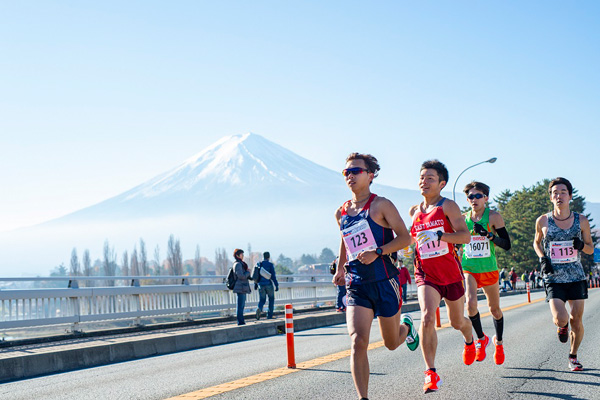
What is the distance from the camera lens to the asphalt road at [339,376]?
7277 millimetres

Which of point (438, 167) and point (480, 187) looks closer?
point (438, 167)

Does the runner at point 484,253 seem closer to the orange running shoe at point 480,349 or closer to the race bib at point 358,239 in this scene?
the orange running shoe at point 480,349

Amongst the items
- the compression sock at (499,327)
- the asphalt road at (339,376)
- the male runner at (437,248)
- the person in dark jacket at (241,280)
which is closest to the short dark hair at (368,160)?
the male runner at (437,248)

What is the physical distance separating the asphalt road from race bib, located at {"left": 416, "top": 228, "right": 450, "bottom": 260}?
1.27 meters

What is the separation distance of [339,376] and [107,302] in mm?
9931

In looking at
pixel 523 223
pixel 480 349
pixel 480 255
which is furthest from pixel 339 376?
pixel 523 223

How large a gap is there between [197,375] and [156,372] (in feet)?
→ 3.13

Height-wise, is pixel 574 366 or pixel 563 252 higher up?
pixel 563 252

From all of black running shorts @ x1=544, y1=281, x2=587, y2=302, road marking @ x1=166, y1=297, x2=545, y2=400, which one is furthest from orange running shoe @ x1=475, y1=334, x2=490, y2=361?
road marking @ x1=166, y1=297, x2=545, y2=400

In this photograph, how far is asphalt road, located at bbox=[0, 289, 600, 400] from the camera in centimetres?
728

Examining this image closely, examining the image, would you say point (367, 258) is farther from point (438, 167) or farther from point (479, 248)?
point (479, 248)

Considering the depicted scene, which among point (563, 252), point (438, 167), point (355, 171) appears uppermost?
point (438, 167)

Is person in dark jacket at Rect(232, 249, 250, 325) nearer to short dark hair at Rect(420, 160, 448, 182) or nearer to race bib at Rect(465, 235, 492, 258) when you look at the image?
race bib at Rect(465, 235, 492, 258)

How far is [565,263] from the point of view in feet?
28.6
